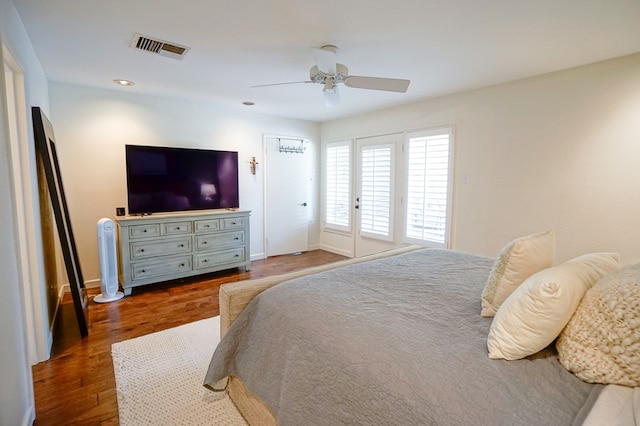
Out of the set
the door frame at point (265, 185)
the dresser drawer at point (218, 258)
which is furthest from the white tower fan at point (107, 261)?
the door frame at point (265, 185)

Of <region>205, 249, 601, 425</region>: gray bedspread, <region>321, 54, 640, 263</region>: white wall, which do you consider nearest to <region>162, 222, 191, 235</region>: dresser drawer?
<region>205, 249, 601, 425</region>: gray bedspread

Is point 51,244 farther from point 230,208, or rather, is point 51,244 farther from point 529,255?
point 529,255

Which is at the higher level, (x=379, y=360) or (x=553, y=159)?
(x=553, y=159)

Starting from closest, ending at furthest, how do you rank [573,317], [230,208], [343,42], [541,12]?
[573,317]
[541,12]
[343,42]
[230,208]

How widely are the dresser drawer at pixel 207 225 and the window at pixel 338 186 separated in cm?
223

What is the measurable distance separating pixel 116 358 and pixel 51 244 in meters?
1.64

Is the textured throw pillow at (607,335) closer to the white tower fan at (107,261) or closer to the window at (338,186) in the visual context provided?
the white tower fan at (107,261)

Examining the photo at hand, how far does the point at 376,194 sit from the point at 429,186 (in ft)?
3.11

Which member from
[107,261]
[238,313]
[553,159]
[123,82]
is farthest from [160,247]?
[553,159]

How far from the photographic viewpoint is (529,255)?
137 cm

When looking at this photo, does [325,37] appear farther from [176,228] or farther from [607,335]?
[176,228]

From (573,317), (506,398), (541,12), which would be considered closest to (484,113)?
(541,12)

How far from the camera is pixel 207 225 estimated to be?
13.6 feet

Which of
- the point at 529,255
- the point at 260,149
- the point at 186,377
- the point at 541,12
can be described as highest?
the point at 541,12
